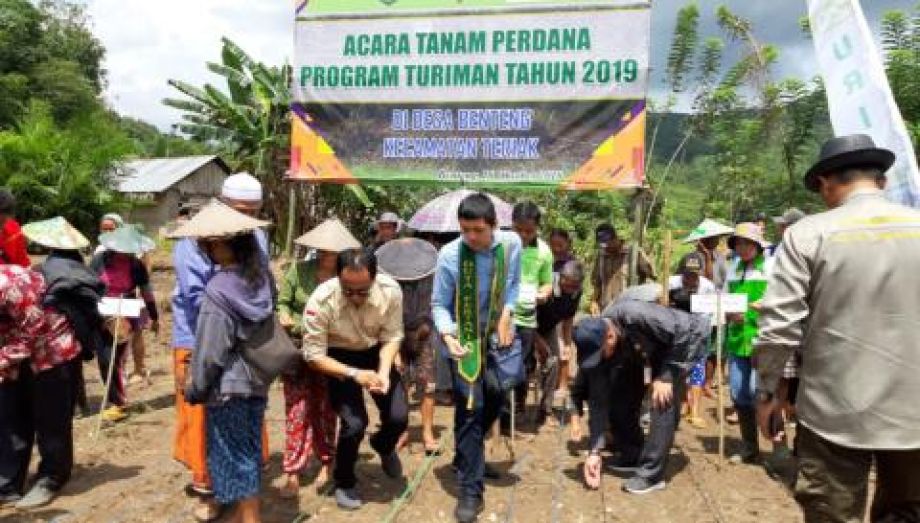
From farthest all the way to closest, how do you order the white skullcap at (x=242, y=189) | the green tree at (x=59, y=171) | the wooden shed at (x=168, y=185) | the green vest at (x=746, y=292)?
the wooden shed at (x=168, y=185) → the green tree at (x=59, y=171) → the green vest at (x=746, y=292) → the white skullcap at (x=242, y=189)

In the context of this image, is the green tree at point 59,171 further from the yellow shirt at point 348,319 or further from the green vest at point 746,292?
the green vest at point 746,292

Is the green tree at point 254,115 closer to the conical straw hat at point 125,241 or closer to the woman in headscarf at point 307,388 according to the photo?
the conical straw hat at point 125,241

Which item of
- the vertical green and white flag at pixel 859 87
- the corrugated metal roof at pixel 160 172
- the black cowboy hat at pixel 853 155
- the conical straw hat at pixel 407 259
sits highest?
the corrugated metal roof at pixel 160 172

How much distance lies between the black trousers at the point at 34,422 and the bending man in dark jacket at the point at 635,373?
3.26 metres

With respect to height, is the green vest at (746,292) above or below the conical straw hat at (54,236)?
below

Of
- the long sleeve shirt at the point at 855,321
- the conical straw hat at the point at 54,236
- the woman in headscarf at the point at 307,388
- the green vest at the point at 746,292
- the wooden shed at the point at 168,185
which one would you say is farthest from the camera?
the wooden shed at the point at 168,185

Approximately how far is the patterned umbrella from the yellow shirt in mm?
2593

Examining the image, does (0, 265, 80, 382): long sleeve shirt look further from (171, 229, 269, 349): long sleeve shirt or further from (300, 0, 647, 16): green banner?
(300, 0, 647, 16): green banner

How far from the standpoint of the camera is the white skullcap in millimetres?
4012

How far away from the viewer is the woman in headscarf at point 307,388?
4.46 meters

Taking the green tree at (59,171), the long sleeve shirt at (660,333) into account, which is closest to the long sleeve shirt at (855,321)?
the long sleeve shirt at (660,333)

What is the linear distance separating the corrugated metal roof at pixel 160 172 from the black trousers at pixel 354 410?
1098 inches

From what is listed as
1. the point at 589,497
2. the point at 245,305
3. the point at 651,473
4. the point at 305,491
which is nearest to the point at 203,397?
the point at 245,305

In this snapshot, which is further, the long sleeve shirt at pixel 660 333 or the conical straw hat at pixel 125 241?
the conical straw hat at pixel 125 241
